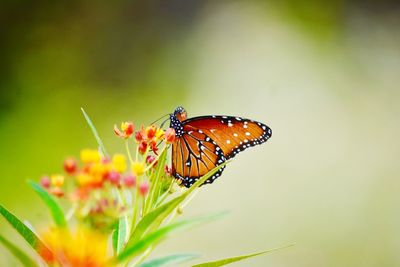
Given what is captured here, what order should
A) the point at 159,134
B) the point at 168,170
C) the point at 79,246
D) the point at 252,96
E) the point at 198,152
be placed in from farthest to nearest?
the point at 252,96, the point at 198,152, the point at 168,170, the point at 159,134, the point at 79,246

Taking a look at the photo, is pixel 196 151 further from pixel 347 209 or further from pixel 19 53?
pixel 19 53

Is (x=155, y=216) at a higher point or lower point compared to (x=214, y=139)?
lower

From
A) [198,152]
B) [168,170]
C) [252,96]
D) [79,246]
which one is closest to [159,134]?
[168,170]

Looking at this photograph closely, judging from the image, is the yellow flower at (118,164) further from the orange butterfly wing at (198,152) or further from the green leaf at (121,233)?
the orange butterfly wing at (198,152)

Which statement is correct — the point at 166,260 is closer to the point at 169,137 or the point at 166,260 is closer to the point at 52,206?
the point at 52,206

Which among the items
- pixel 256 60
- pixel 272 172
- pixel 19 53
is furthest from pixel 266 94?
pixel 19 53

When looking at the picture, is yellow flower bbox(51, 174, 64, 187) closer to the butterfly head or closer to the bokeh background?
the butterfly head
